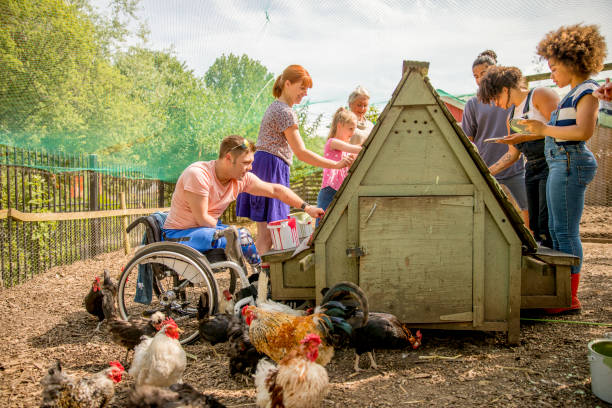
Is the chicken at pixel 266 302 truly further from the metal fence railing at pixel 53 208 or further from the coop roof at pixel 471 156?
the metal fence railing at pixel 53 208

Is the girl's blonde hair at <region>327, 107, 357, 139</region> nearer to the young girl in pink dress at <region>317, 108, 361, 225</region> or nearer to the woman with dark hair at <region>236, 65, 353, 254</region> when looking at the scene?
the young girl in pink dress at <region>317, 108, 361, 225</region>

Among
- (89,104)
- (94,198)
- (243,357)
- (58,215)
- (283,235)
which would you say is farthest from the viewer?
(89,104)

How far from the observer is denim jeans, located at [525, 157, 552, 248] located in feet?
10.0

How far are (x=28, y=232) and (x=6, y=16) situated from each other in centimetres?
307

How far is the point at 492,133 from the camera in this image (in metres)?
3.62

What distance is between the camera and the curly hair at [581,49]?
255cm

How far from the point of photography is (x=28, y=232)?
513cm

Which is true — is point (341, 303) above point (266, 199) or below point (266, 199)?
below

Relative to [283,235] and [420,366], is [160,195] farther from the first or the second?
[420,366]

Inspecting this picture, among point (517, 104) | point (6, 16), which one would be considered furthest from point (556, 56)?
point (6, 16)

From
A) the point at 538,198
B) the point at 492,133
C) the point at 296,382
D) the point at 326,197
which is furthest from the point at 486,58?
the point at 296,382

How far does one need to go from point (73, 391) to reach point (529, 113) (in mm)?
3339

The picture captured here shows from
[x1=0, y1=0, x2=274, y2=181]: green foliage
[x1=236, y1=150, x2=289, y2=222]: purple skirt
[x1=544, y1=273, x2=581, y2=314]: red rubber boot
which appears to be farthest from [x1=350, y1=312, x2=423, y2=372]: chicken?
[x1=0, y1=0, x2=274, y2=181]: green foliage

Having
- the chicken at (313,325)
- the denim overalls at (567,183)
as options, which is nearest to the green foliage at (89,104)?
the chicken at (313,325)
